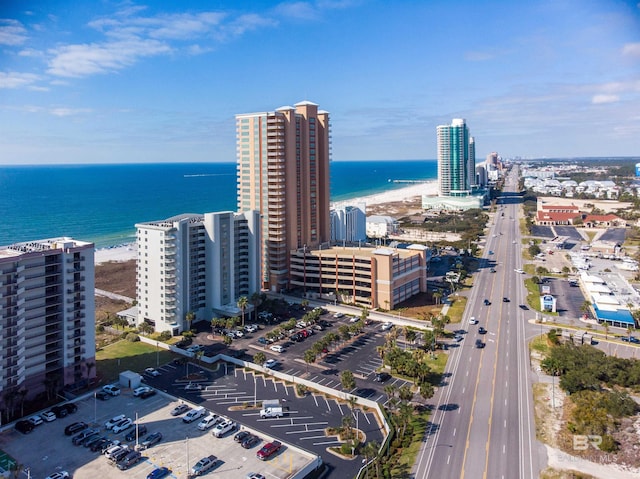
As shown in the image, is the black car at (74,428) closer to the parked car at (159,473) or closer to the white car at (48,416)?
the white car at (48,416)

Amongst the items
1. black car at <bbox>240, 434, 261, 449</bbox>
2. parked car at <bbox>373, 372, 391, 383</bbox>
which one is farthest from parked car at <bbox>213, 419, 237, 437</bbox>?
parked car at <bbox>373, 372, 391, 383</bbox>

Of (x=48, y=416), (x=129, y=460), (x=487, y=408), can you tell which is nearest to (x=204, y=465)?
(x=129, y=460)

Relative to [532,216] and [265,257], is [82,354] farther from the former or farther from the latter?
[532,216]

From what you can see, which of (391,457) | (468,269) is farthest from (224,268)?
(468,269)

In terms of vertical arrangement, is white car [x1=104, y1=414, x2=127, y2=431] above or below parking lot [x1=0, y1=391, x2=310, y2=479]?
above

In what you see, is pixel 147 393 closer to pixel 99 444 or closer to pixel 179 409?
pixel 179 409

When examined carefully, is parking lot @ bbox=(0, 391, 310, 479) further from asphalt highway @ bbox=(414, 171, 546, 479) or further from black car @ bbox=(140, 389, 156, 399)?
asphalt highway @ bbox=(414, 171, 546, 479)

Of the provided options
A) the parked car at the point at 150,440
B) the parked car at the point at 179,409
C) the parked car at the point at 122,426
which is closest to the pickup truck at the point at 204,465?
the parked car at the point at 150,440
